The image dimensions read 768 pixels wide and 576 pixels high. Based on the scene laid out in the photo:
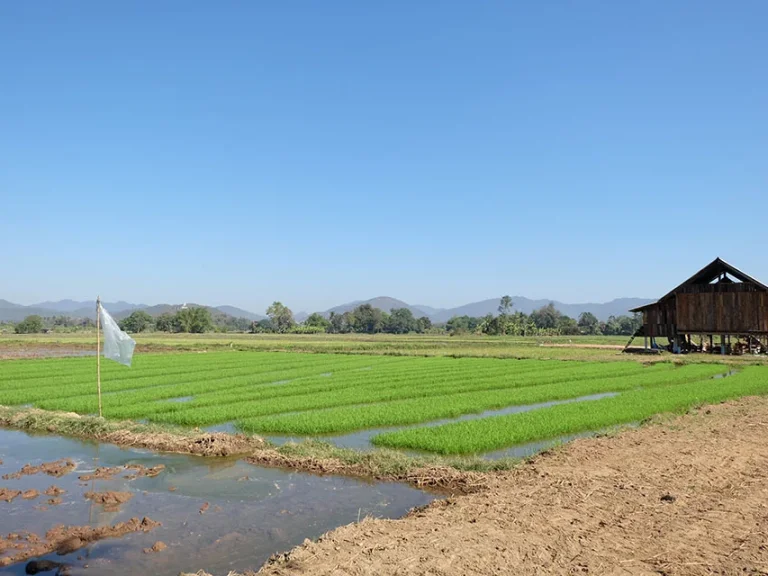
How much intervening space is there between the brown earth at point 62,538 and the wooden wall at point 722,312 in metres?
35.6

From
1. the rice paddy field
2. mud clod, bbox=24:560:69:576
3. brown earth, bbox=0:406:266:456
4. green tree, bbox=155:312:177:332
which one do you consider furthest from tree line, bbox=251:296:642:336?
mud clod, bbox=24:560:69:576

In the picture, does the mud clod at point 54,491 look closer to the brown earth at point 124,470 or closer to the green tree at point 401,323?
the brown earth at point 124,470

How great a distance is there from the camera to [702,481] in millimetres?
8047

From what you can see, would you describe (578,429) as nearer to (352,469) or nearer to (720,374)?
(352,469)

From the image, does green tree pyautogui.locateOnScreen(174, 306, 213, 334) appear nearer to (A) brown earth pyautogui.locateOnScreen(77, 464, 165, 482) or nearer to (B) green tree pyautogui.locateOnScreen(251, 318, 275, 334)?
(B) green tree pyautogui.locateOnScreen(251, 318, 275, 334)

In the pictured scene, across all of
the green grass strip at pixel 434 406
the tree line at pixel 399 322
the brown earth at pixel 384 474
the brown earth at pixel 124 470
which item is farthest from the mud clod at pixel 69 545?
the tree line at pixel 399 322

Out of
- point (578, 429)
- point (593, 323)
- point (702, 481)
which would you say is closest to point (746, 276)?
point (578, 429)

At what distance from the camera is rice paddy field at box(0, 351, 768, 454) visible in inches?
501

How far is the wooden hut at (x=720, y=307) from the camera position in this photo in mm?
33875

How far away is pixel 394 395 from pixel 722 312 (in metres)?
25.5

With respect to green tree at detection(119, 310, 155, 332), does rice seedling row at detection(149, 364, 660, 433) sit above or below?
below

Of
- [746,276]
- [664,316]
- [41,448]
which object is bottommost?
[41,448]

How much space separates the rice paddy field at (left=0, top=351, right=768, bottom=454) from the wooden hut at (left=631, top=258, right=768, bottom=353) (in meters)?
6.89

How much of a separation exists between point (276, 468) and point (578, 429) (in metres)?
6.76
